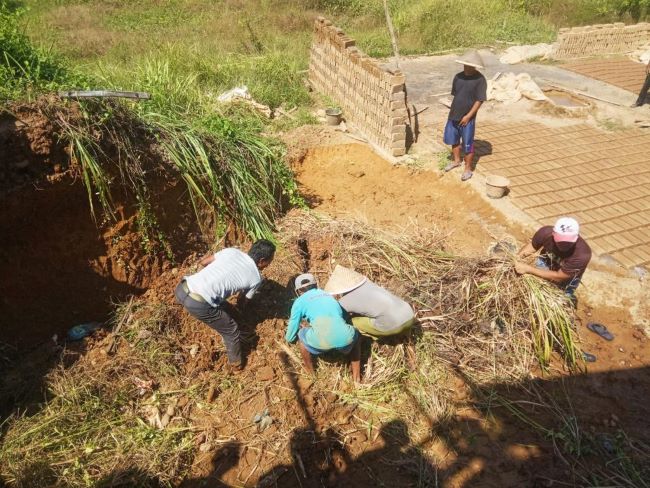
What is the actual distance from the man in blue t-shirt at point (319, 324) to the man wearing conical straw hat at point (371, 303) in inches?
6.0

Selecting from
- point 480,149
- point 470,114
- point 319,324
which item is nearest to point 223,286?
point 319,324

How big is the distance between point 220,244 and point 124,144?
1527 mm

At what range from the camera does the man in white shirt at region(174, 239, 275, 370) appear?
365 cm

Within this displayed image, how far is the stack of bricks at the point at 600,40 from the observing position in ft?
38.4

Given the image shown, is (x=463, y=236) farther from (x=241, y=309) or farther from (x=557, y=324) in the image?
(x=241, y=309)

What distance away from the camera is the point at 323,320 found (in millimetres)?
3377

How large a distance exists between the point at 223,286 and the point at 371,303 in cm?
127

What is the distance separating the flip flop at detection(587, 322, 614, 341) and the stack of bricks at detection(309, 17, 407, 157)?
4051 millimetres

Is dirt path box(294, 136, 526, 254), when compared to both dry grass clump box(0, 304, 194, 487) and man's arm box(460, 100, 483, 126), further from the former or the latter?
dry grass clump box(0, 304, 194, 487)

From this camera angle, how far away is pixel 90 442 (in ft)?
11.1

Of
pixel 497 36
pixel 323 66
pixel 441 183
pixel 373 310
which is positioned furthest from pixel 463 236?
pixel 497 36

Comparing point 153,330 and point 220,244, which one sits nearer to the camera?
point 153,330

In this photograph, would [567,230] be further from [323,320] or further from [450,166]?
[450,166]

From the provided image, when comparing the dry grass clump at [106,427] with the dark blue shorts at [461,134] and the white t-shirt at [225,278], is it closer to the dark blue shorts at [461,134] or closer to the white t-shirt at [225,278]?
the white t-shirt at [225,278]
